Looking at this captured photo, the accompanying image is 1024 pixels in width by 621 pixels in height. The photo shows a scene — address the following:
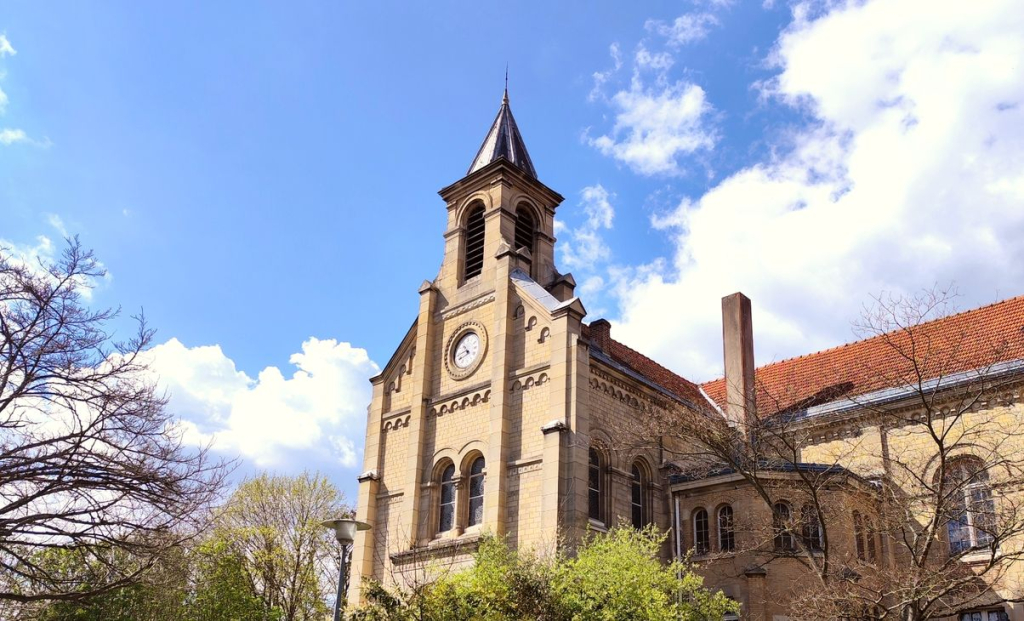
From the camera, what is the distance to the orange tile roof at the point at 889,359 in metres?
27.5

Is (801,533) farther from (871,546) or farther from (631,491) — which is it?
(631,491)

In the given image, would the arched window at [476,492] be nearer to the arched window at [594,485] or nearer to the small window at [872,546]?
the arched window at [594,485]

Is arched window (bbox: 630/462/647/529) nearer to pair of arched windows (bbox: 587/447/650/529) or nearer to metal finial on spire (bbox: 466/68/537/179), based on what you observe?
pair of arched windows (bbox: 587/447/650/529)

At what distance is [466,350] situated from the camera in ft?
97.6

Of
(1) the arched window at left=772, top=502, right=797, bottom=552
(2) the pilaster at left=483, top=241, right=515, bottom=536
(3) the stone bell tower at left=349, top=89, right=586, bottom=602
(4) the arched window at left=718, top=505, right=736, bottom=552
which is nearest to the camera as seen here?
(1) the arched window at left=772, top=502, right=797, bottom=552

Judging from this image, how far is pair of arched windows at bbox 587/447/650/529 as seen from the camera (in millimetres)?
26094

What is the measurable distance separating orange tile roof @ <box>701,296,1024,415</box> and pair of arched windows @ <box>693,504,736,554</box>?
3504 millimetres

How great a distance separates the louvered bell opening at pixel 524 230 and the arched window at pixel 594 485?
28.9 ft

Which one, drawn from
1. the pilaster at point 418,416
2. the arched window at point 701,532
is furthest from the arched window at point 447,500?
the arched window at point 701,532

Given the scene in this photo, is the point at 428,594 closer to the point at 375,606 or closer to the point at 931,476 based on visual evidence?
the point at 375,606

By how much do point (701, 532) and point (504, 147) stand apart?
15.7 metres

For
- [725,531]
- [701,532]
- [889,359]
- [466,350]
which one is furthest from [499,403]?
[889,359]

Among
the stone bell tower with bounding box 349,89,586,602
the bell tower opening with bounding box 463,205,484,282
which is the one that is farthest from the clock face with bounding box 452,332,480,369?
the bell tower opening with bounding box 463,205,484,282

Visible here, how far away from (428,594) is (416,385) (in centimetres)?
1330
